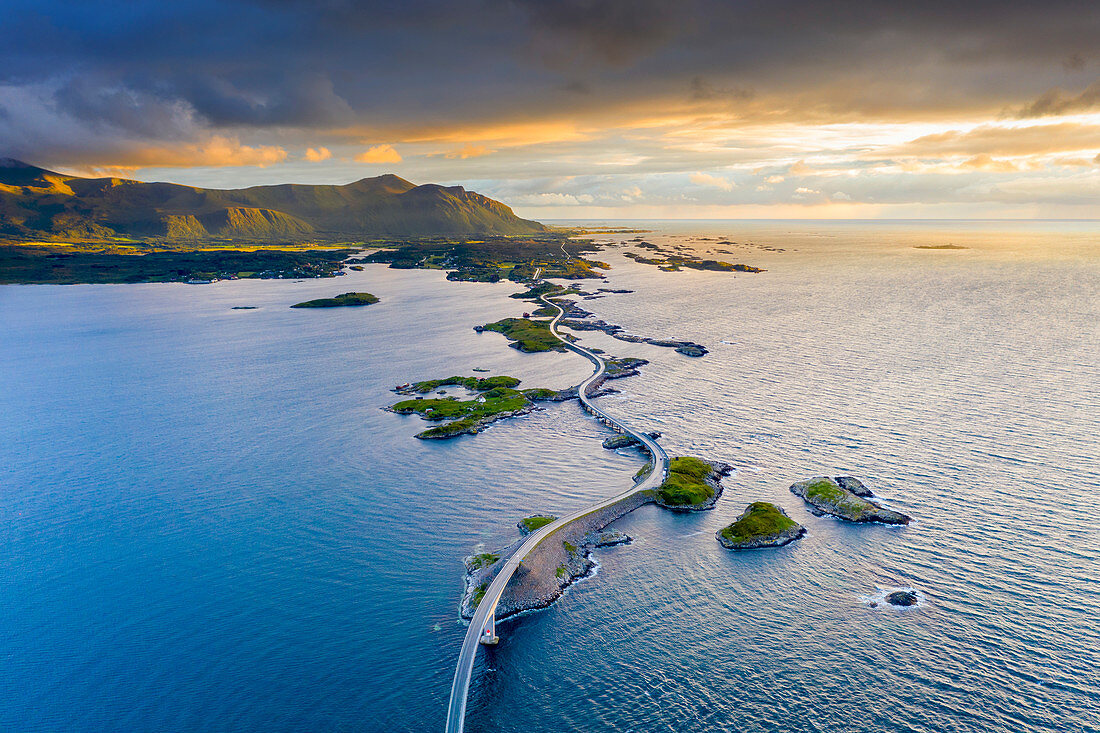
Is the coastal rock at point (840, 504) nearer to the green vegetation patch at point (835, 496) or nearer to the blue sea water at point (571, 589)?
the green vegetation patch at point (835, 496)

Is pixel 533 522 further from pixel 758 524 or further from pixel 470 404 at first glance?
pixel 470 404

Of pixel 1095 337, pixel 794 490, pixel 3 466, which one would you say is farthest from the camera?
pixel 1095 337

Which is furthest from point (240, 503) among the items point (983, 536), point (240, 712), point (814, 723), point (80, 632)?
point (983, 536)

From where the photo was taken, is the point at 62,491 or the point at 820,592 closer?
the point at 820,592

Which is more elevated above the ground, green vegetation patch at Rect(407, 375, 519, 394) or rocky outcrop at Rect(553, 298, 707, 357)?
rocky outcrop at Rect(553, 298, 707, 357)

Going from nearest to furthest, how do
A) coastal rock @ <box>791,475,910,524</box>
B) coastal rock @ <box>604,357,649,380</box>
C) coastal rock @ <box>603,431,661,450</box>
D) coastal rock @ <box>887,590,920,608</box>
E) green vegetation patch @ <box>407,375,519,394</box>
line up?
coastal rock @ <box>887,590,920,608</box> → coastal rock @ <box>791,475,910,524</box> → coastal rock @ <box>603,431,661,450</box> → green vegetation patch @ <box>407,375,519,394</box> → coastal rock @ <box>604,357,649,380</box>

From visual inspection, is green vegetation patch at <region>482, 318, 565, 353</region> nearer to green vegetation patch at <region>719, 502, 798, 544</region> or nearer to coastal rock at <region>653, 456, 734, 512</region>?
coastal rock at <region>653, 456, 734, 512</region>

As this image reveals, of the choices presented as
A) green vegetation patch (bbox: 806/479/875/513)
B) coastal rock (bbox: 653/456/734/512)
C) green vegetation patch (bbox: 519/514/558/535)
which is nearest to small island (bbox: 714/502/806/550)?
coastal rock (bbox: 653/456/734/512)

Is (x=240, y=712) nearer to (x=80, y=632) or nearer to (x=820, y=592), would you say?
(x=80, y=632)
